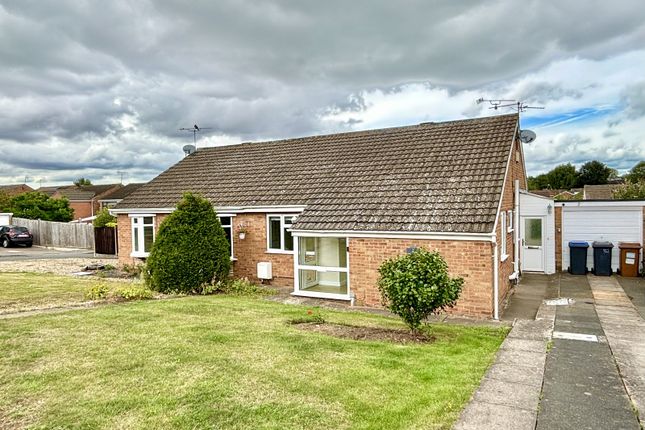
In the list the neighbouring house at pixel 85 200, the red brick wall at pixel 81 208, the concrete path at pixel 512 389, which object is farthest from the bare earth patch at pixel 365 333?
the red brick wall at pixel 81 208

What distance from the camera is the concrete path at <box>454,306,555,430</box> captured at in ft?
15.1

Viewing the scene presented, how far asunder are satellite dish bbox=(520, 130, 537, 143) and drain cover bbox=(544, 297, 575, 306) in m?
6.08

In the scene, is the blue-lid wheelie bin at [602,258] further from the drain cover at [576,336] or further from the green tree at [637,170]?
the green tree at [637,170]

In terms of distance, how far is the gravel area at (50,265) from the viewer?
1886 cm

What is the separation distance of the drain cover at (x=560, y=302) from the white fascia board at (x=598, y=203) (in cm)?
585

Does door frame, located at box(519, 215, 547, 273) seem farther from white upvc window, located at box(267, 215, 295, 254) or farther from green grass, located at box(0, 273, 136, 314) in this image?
green grass, located at box(0, 273, 136, 314)

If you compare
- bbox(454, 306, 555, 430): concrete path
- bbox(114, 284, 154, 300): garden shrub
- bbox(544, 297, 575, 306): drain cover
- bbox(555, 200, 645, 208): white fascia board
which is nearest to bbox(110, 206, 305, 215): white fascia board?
bbox(114, 284, 154, 300): garden shrub

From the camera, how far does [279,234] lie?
14773 mm

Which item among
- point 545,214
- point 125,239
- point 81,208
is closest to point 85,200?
point 81,208

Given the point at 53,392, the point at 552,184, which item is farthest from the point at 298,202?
the point at 552,184

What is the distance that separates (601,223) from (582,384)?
1218cm

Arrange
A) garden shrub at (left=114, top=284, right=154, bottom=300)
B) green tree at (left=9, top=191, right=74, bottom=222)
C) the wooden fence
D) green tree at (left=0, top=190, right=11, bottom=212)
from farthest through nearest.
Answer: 1. green tree at (left=0, top=190, right=11, bottom=212)
2. green tree at (left=9, top=191, right=74, bottom=222)
3. the wooden fence
4. garden shrub at (left=114, top=284, right=154, bottom=300)

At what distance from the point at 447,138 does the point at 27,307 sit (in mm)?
13121

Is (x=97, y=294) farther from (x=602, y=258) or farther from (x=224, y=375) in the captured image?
(x=602, y=258)
